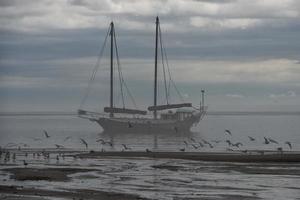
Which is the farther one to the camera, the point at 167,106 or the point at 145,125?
the point at 145,125

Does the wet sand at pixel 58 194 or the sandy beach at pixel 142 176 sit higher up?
the sandy beach at pixel 142 176

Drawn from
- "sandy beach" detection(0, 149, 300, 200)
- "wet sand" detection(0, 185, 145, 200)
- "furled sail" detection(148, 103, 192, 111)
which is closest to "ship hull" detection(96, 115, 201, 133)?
"furled sail" detection(148, 103, 192, 111)

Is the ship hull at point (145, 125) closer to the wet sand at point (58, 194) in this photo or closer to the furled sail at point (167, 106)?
the furled sail at point (167, 106)

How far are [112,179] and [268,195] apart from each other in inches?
372

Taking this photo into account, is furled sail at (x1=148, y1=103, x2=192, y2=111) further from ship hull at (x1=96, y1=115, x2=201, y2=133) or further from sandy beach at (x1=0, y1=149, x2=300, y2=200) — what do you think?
sandy beach at (x1=0, y1=149, x2=300, y2=200)

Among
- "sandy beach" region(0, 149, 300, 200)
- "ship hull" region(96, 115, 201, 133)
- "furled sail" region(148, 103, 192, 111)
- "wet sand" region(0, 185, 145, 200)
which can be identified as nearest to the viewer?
"wet sand" region(0, 185, 145, 200)

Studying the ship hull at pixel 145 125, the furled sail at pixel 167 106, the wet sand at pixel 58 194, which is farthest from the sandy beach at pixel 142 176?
the ship hull at pixel 145 125

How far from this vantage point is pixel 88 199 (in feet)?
95.0

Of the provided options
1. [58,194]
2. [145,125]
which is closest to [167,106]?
[145,125]

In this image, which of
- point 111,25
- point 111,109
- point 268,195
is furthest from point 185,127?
point 268,195

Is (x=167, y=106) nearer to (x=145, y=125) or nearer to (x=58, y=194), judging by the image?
(x=145, y=125)

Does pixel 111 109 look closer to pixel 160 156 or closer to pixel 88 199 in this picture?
pixel 160 156

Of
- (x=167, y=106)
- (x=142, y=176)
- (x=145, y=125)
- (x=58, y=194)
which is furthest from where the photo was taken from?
(x=145, y=125)

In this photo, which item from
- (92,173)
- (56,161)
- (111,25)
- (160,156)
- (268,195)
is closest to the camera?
(268,195)
